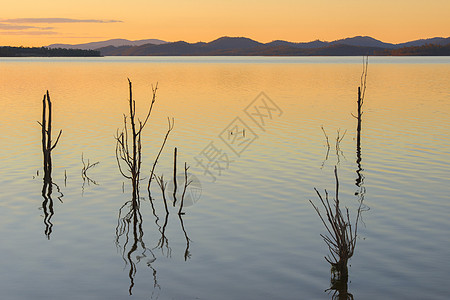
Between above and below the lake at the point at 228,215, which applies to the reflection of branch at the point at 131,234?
below

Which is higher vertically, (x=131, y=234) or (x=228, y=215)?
(x=228, y=215)

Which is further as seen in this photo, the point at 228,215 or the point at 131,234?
the point at 228,215

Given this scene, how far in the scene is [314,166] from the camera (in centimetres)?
2698

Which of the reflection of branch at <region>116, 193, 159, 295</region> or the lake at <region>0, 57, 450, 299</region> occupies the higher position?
the lake at <region>0, 57, 450, 299</region>

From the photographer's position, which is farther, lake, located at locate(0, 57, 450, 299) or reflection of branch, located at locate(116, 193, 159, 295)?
reflection of branch, located at locate(116, 193, 159, 295)

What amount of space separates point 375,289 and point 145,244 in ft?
22.4

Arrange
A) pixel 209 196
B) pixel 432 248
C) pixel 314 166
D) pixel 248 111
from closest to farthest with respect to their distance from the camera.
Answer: pixel 432 248, pixel 209 196, pixel 314 166, pixel 248 111

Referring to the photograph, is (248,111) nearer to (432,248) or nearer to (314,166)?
(314,166)

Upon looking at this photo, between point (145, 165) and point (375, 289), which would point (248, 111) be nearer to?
point (145, 165)

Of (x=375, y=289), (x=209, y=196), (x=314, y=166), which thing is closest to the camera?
(x=375, y=289)

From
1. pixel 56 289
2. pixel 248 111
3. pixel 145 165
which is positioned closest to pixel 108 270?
pixel 56 289

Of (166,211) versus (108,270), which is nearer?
(108,270)

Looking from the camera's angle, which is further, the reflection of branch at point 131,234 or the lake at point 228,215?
the reflection of branch at point 131,234

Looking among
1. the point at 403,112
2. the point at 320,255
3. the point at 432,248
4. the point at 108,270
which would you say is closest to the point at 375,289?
the point at 320,255
